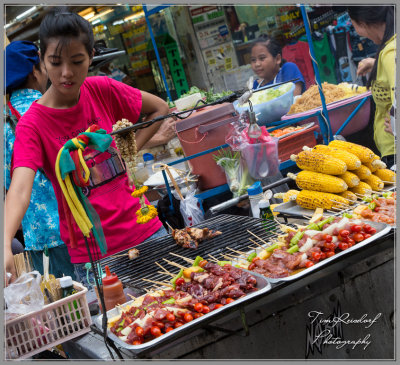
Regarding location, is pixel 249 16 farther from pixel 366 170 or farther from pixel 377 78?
pixel 366 170

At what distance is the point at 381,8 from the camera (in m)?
4.74

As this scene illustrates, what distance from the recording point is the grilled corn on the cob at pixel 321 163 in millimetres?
3789

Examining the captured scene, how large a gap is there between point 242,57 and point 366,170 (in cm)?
346

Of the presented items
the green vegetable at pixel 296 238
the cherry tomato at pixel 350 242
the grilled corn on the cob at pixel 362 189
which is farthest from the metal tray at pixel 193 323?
the grilled corn on the cob at pixel 362 189

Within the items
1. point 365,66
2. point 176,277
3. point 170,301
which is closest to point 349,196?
point 176,277

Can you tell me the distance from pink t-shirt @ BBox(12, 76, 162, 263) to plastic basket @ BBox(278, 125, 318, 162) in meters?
2.11

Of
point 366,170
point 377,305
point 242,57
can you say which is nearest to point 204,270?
point 377,305

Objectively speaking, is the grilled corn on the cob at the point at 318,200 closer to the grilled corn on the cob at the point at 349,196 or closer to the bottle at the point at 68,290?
the grilled corn on the cob at the point at 349,196

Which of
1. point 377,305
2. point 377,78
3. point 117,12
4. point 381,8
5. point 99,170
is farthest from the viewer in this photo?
point 117,12

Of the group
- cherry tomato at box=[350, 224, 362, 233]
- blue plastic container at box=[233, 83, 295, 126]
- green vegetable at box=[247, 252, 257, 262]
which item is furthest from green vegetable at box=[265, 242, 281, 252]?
blue plastic container at box=[233, 83, 295, 126]

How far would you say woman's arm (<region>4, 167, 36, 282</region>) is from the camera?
2620 millimetres

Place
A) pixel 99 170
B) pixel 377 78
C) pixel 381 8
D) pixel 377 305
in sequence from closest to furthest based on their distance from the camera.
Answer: pixel 99 170 < pixel 377 305 < pixel 381 8 < pixel 377 78

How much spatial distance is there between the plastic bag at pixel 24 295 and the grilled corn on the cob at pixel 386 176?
2.75 meters

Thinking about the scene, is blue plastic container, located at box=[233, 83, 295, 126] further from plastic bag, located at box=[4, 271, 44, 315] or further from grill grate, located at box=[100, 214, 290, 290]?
plastic bag, located at box=[4, 271, 44, 315]
